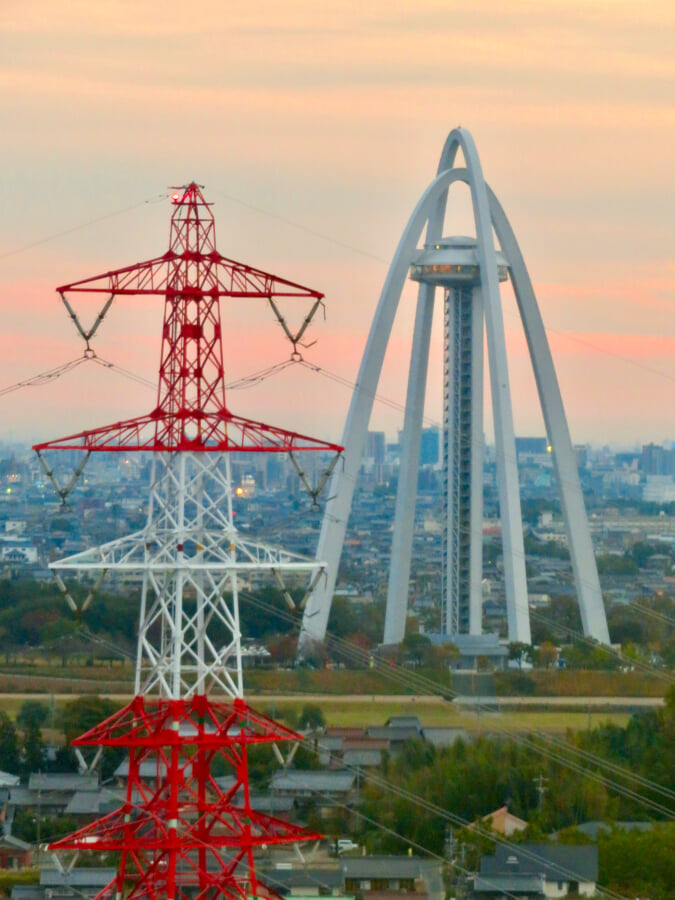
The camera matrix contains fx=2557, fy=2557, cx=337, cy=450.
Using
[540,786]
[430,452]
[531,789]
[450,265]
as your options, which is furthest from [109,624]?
[430,452]

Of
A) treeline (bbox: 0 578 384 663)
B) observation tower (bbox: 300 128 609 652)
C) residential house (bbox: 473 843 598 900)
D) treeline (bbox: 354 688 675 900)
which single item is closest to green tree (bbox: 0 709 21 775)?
treeline (bbox: 354 688 675 900)

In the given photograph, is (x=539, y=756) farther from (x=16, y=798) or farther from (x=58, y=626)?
(x=58, y=626)

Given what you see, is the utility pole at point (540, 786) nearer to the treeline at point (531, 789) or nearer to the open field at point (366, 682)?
the treeline at point (531, 789)

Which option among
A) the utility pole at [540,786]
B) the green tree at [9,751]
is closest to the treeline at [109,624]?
the green tree at [9,751]

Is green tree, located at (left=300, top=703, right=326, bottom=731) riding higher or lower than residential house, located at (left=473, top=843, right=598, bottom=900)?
higher

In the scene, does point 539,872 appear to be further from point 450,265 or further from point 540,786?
point 450,265

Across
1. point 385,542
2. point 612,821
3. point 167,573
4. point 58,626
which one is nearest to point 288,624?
point 58,626

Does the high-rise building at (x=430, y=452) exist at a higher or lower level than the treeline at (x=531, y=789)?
higher

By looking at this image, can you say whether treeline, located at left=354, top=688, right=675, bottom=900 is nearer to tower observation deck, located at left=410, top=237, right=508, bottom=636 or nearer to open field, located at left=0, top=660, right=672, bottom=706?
open field, located at left=0, top=660, right=672, bottom=706
